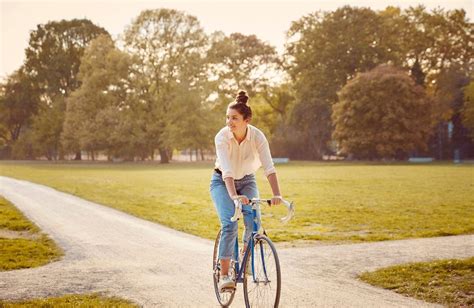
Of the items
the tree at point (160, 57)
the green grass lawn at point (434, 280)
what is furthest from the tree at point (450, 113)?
the green grass lawn at point (434, 280)

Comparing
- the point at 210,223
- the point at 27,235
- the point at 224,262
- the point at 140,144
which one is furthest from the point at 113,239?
the point at 140,144

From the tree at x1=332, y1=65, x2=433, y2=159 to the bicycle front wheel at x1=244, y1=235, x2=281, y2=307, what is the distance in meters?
50.3

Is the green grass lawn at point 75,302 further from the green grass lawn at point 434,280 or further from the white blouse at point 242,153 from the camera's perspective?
the green grass lawn at point 434,280

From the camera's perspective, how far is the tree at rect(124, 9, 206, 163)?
60.7m

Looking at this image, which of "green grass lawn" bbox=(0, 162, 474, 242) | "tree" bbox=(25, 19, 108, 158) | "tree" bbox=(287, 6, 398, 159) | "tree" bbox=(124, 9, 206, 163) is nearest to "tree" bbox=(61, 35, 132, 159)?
"tree" bbox=(124, 9, 206, 163)

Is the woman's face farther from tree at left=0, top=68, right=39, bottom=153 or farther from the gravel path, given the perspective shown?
tree at left=0, top=68, right=39, bottom=153

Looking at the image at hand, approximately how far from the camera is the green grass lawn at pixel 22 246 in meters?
8.77

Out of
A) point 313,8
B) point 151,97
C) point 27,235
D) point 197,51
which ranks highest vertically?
point 313,8

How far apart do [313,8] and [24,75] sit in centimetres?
3828

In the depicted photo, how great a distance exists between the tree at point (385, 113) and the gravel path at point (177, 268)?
4463 cm

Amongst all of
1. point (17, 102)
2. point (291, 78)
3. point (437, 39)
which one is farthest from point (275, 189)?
point (17, 102)

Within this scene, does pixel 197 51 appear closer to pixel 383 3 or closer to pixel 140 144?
pixel 140 144

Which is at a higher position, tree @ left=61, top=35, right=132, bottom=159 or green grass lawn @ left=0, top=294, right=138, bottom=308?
tree @ left=61, top=35, right=132, bottom=159

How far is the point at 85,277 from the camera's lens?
7.38 m
